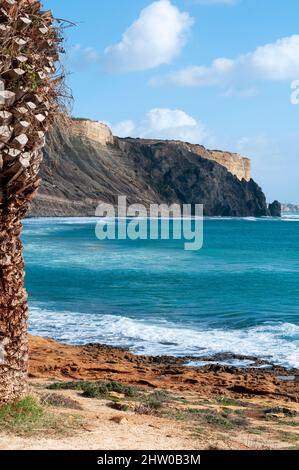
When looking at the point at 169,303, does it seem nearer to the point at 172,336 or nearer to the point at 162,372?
the point at 172,336

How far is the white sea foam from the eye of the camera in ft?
61.7

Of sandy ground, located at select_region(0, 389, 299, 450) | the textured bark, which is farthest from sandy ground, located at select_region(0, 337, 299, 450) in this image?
A: the textured bark

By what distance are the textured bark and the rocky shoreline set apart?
5426 millimetres

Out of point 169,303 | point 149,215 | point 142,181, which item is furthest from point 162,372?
point 142,181

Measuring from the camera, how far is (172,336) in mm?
20672

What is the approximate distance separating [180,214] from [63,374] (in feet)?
499

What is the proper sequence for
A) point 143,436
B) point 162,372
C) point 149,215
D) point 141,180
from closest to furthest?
point 143,436
point 162,372
point 149,215
point 141,180

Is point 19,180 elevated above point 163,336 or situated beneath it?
elevated above

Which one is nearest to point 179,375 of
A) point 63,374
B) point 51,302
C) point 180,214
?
point 63,374

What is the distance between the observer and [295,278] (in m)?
39.2

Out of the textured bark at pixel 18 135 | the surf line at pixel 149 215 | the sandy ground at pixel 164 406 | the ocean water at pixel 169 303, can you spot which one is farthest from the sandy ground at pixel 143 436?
the surf line at pixel 149 215

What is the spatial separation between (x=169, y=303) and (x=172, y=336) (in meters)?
7.27

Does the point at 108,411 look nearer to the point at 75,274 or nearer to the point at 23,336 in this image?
the point at 23,336

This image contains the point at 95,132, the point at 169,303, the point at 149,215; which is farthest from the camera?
the point at 149,215
